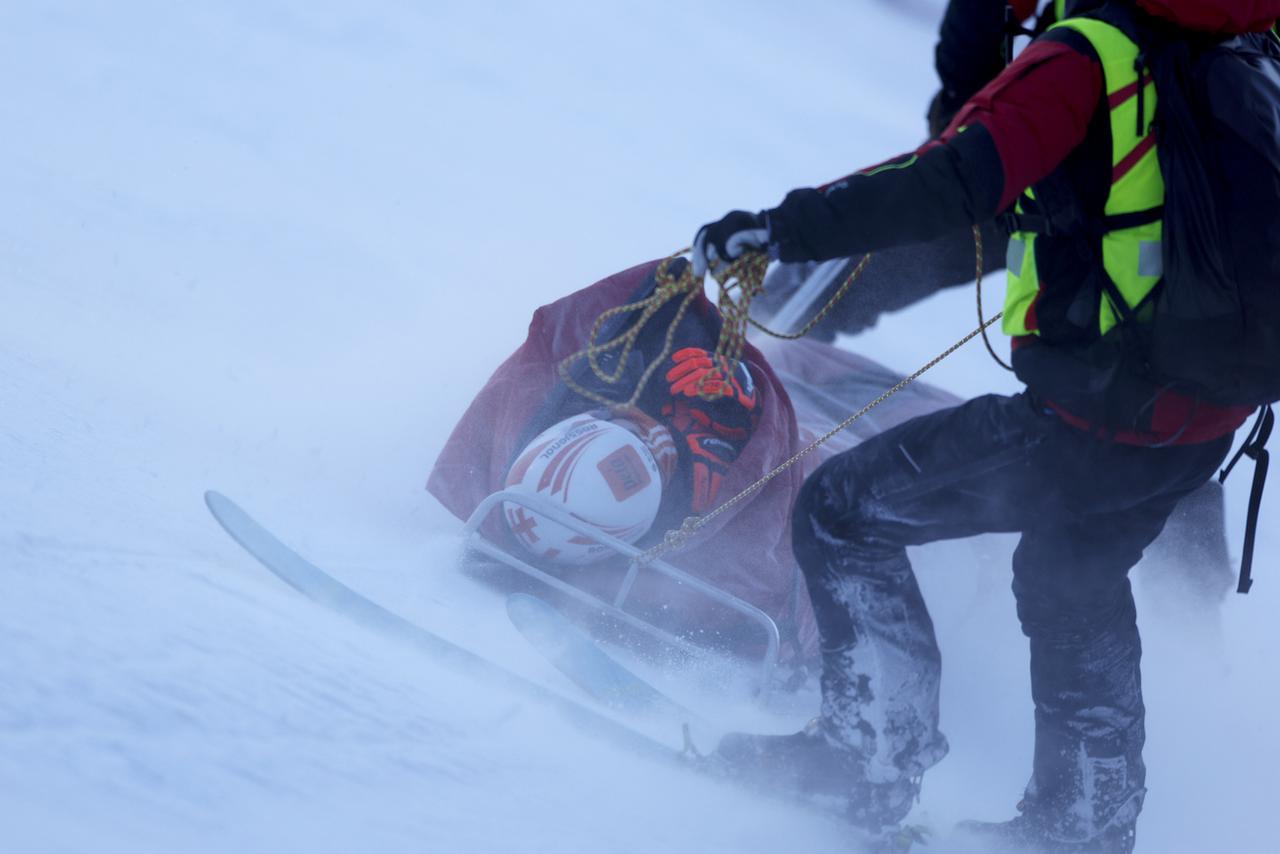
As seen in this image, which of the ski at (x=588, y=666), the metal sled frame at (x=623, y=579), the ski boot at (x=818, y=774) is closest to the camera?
the ski boot at (x=818, y=774)

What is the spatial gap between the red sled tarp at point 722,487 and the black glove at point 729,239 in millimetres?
1009

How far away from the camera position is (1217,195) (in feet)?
4.55

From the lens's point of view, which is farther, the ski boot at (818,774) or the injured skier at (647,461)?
the injured skier at (647,461)

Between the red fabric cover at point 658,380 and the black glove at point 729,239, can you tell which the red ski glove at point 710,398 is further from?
the black glove at point 729,239

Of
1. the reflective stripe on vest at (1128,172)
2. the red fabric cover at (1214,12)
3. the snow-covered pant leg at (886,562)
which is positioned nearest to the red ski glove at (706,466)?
the snow-covered pant leg at (886,562)

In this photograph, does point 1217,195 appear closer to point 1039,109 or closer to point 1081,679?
point 1039,109

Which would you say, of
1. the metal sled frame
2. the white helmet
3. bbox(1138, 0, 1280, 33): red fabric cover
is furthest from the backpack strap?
the white helmet

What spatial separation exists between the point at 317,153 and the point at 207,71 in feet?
2.64

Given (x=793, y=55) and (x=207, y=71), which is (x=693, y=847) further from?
(x=793, y=55)

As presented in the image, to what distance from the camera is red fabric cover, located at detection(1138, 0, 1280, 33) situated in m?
1.36

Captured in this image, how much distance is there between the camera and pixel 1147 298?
1470 millimetres

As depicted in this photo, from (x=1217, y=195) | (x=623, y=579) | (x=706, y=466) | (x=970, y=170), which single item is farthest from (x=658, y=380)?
(x=1217, y=195)

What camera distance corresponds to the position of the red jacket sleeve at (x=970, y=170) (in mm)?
1385

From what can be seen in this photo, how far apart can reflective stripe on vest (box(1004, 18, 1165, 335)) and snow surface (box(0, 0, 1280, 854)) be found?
98 cm
